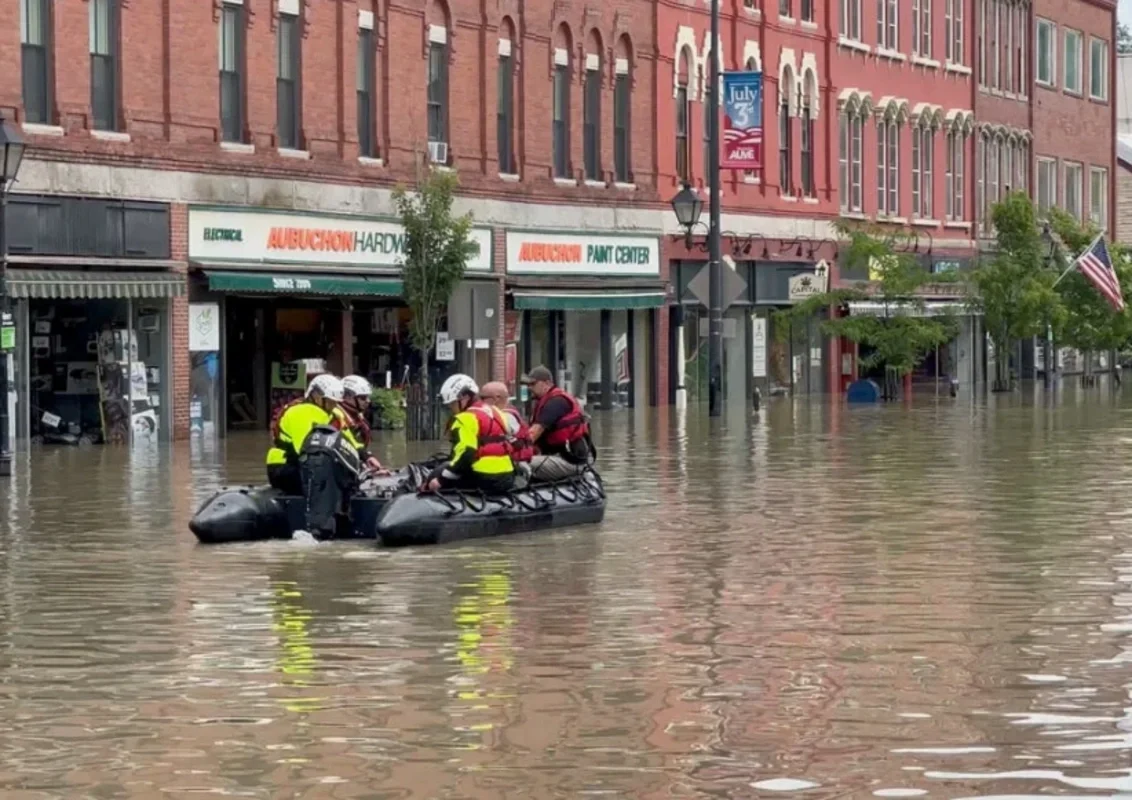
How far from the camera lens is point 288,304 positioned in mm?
46156

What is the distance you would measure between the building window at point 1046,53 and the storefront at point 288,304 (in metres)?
35.3

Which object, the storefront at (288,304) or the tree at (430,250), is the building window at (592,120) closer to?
the storefront at (288,304)

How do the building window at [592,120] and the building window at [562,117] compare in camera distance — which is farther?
the building window at [592,120]

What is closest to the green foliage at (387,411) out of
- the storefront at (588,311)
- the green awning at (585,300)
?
the storefront at (588,311)

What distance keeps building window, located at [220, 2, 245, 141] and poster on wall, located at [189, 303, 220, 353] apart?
8.80ft

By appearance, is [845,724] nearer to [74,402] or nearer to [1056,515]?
[1056,515]

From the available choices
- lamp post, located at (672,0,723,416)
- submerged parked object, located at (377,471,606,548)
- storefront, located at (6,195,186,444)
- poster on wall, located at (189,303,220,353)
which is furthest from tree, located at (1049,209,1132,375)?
submerged parked object, located at (377,471,606,548)

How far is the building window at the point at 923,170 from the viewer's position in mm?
71750

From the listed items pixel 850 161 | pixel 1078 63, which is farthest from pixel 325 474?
pixel 1078 63

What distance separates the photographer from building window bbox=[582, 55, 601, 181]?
55219 millimetres

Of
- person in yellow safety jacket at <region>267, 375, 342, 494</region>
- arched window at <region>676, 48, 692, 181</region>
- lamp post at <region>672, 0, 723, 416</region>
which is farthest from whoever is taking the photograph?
arched window at <region>676, 48, 692, 181</region>

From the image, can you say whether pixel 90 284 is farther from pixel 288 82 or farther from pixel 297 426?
pixel 297 426

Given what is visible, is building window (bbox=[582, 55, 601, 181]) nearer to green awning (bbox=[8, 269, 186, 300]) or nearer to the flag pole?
the flag pole

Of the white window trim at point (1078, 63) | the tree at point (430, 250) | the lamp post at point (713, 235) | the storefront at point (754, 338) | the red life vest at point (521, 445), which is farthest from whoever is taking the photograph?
the white window trim at point (1078, 63)
